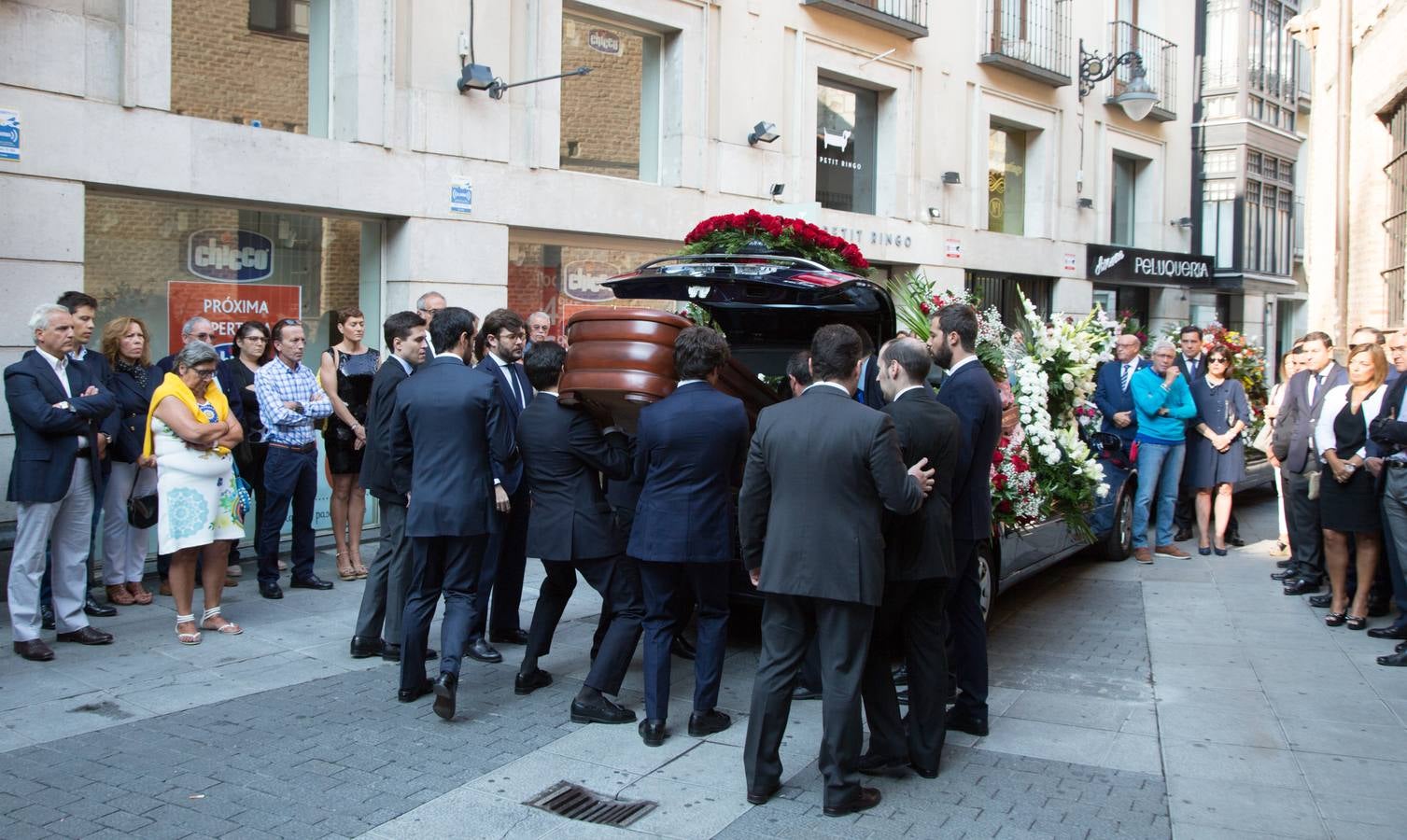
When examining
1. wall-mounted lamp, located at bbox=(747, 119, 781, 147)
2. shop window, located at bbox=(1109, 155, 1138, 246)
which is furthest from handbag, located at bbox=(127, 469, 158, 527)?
shop window, located at bbox=(1109, 155, 1138, 246)

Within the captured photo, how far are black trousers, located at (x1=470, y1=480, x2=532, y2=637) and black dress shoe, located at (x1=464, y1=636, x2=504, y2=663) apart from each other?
51mm

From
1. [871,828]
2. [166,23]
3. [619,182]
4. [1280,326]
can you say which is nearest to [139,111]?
[166,23]

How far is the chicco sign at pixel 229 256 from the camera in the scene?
9.76 m

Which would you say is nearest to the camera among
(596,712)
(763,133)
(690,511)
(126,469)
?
(690,511)

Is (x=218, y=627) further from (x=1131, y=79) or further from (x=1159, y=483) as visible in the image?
(x=1131, y=79)

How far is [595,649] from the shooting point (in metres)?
6.77

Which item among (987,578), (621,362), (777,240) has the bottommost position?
(987,578)

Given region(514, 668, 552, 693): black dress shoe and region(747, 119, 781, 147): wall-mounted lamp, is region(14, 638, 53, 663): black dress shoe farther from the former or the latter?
region(747, 119, 781, 147): wall-mounted lamp

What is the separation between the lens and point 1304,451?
9.02m

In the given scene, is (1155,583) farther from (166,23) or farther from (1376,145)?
(166,23)

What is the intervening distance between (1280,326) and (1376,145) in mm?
16660

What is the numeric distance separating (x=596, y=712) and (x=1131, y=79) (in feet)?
58.7

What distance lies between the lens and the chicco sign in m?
9.76

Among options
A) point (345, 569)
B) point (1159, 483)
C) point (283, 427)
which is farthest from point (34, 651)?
point (1159, 483)
